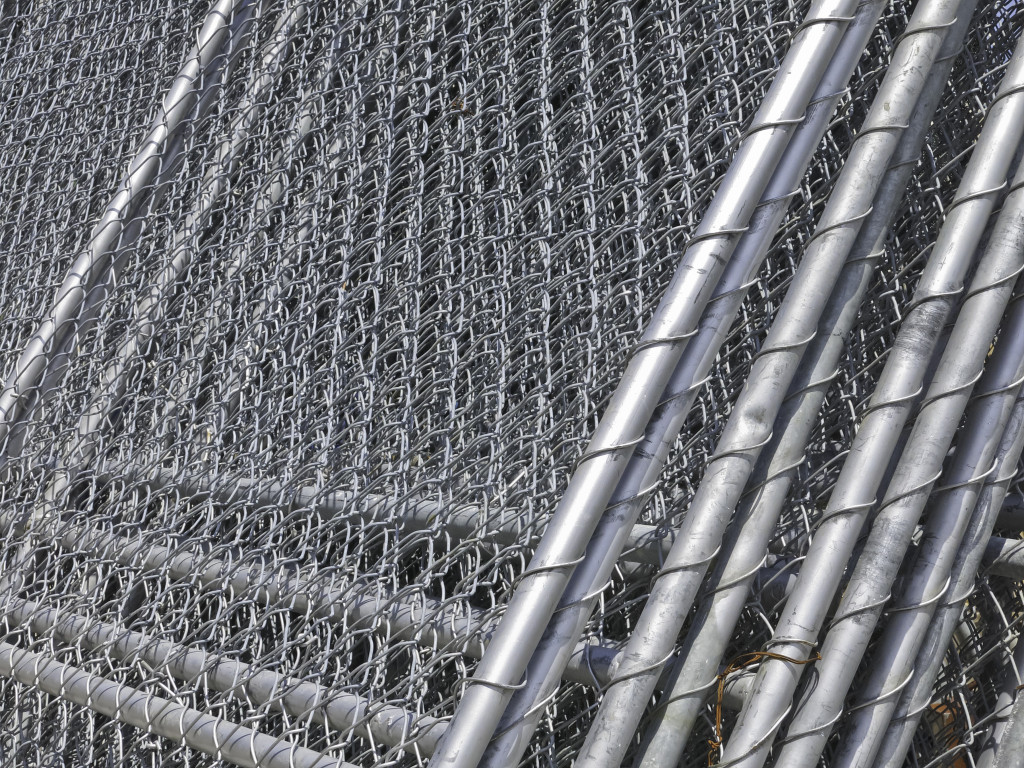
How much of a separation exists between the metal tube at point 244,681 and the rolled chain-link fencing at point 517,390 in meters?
0.01

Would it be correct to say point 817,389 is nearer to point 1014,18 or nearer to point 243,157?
point 1014,18

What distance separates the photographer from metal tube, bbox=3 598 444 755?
2.04 meters

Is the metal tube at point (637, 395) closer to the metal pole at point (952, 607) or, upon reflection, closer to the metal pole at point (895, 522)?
the metal pole at point (895, 522)

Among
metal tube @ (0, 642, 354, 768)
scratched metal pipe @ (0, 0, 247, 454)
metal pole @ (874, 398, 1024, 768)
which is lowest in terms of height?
metal tube @ (0, 642, 354, 768)

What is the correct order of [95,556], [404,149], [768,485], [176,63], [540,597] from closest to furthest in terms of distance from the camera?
[540,597]
[768,485]
[95,556]
[404,149]
[176,63]

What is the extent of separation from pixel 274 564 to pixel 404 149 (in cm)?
146

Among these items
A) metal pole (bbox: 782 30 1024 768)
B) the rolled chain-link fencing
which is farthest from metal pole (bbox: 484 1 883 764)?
metal pole (bbox: 782 30 1024 768)

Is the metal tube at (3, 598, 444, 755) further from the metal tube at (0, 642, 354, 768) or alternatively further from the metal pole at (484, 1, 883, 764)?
the metal pole at (484, 1, 883, 764)

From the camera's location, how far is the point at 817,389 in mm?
1787

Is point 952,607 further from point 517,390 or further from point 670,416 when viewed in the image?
point 517,390

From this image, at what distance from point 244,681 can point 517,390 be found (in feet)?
3.95

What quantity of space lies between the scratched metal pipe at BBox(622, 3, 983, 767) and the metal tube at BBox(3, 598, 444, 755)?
1.80 feet

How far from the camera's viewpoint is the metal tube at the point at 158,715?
2070 mm

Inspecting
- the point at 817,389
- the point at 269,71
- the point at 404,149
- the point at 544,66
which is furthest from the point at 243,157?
the point at 817,389
